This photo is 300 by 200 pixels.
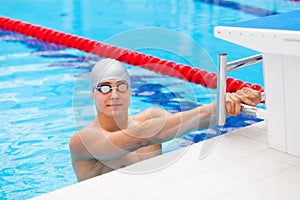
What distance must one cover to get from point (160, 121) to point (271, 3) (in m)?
5.91

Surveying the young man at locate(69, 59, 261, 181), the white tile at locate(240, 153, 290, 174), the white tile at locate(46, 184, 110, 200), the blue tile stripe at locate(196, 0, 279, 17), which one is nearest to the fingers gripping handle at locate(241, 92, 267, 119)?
the young man at locate(69, 59, 261, 181)

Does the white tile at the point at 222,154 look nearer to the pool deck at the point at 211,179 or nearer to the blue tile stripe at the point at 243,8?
the pool deck at the point at 211,179

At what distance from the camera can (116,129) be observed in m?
2.80

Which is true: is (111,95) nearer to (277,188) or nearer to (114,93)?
(114,93)

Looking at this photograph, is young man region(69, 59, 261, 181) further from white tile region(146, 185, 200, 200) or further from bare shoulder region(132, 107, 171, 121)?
white tile region(146, 185, 200, 200)

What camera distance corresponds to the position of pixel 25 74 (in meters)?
A: 5.34

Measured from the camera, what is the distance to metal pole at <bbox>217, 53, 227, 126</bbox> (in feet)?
9.39

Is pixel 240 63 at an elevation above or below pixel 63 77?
above

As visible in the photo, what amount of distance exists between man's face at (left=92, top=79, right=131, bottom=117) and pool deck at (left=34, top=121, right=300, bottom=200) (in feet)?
0.90

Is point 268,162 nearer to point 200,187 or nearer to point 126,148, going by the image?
point 200,187

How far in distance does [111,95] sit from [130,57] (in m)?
2.94

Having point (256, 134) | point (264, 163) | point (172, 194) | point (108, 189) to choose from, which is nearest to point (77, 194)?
point (108, 189)

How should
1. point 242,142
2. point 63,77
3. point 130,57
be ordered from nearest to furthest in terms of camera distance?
point 242,142, point 63,77, point 130,57

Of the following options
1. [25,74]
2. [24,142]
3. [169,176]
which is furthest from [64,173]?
[25,74]
